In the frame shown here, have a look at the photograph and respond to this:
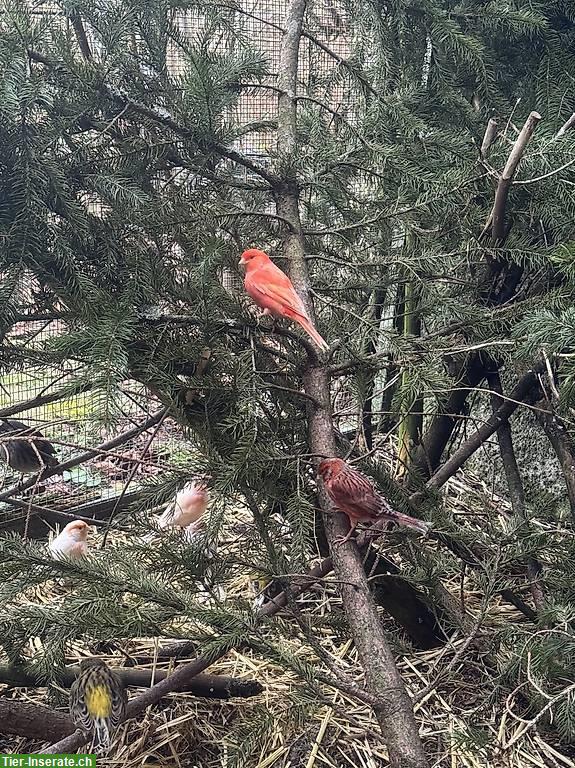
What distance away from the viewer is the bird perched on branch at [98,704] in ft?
4.30

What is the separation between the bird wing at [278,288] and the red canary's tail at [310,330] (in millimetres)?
10

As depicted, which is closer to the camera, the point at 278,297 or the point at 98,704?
the point at 98,704

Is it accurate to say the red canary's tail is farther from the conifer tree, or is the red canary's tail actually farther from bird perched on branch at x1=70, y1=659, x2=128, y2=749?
bird perched on branch at x1=70, y1=659, x2=128, y2=749

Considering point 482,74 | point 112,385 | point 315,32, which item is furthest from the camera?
point 315,32

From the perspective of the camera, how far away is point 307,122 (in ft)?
6.78

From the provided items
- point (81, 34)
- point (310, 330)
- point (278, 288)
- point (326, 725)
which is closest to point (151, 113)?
point (81, 34)

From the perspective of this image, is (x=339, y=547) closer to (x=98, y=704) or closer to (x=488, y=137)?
(x=98, y=704)

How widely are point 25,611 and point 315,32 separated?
6.23 feet

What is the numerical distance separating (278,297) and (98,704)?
90cm

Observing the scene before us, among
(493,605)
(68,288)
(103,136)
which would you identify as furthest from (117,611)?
(493,605)

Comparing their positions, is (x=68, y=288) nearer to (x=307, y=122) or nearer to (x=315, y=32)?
(x=307, y=122)

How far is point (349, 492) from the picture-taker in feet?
4.37

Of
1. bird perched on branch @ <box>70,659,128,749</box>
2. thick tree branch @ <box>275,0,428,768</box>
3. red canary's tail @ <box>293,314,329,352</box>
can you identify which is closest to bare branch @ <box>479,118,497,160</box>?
thick tree branch @ <box>275,0,428,768</box>

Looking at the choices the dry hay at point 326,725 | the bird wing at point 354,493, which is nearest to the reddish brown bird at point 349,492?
the bird wing at point 354,493
